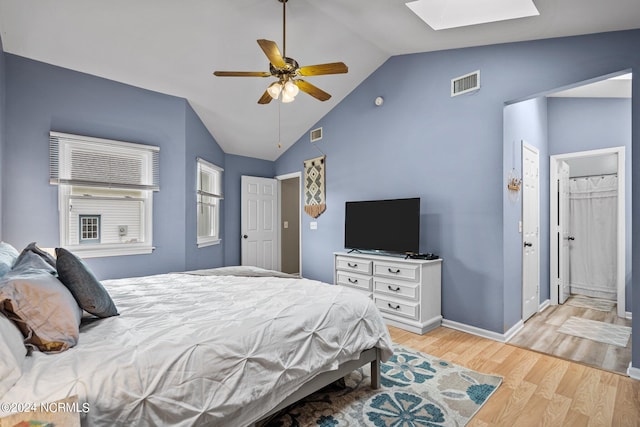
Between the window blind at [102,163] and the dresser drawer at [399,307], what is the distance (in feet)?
10.2

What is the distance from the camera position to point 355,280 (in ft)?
13.2

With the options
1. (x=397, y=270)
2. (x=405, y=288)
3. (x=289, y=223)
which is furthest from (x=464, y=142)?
(x=289, y=223)

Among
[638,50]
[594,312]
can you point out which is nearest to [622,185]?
[594,312]

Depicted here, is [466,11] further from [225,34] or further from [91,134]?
[91,134]

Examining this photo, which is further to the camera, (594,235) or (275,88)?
(594,235)

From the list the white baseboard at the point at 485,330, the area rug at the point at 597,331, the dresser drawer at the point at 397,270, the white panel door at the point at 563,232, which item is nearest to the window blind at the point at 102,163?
the dresser drawer at the point at 397,270

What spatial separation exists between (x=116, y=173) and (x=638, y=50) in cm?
504

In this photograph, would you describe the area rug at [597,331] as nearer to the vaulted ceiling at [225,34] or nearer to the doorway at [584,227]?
the doorway at [584,227]

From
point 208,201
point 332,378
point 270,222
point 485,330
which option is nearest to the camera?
point 332,378

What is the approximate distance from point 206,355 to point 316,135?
14.5 ft

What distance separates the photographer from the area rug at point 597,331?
3.16 metres

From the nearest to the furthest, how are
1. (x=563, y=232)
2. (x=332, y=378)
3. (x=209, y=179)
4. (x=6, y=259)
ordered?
(x=6, y=259) < (x=332, y=378) < (x=563, y=232) < (x=209, y=179)

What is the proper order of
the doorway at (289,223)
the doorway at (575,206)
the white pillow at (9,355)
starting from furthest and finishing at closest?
1. the doorway at (289,223)
2. the doorway at (575,206)
3. the white pillow at (9,355)

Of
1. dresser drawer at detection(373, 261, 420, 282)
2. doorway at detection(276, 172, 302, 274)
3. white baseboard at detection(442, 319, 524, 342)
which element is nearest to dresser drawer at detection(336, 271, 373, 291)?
dresser drawer at detection(373, 261, 420, 282)
